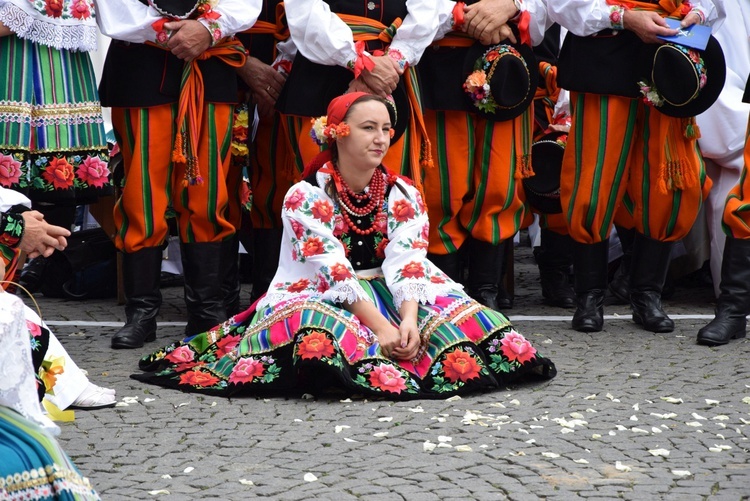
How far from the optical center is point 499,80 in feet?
18.7

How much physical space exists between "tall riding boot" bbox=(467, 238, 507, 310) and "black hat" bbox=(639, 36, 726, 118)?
111 cm

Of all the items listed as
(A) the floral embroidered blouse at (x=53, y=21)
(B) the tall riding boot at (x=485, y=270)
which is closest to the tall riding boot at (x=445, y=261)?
(B) the tall riding boot at (x=485, y=270)

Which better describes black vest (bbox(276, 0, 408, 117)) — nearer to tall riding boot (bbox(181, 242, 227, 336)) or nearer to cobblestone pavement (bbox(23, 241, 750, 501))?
tall riding boot (bbox(181, 242, 227, 336))

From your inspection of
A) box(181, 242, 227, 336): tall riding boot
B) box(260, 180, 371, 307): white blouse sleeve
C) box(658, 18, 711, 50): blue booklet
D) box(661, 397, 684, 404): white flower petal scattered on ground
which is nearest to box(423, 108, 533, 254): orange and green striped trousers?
box(658, 18, 711, 50): blue booklet

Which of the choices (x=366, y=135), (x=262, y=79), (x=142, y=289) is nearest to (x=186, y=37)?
(x=262, y=79)

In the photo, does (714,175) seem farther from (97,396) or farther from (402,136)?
(97,396)

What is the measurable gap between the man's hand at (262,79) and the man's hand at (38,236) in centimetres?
222

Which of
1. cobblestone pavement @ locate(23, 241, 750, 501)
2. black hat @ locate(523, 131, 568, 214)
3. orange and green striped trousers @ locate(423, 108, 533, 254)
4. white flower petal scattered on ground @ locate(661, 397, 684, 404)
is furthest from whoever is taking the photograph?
black hat @ locate(523, 131, 568, 214)

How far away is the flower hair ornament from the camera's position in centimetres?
572

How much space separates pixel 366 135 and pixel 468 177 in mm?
1296

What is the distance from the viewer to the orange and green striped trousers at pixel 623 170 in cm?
557

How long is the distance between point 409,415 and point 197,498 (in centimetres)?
109

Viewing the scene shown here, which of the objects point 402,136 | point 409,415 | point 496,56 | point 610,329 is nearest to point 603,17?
point 496,56

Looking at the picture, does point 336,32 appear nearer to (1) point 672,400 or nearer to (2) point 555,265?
(2) point 555,265
